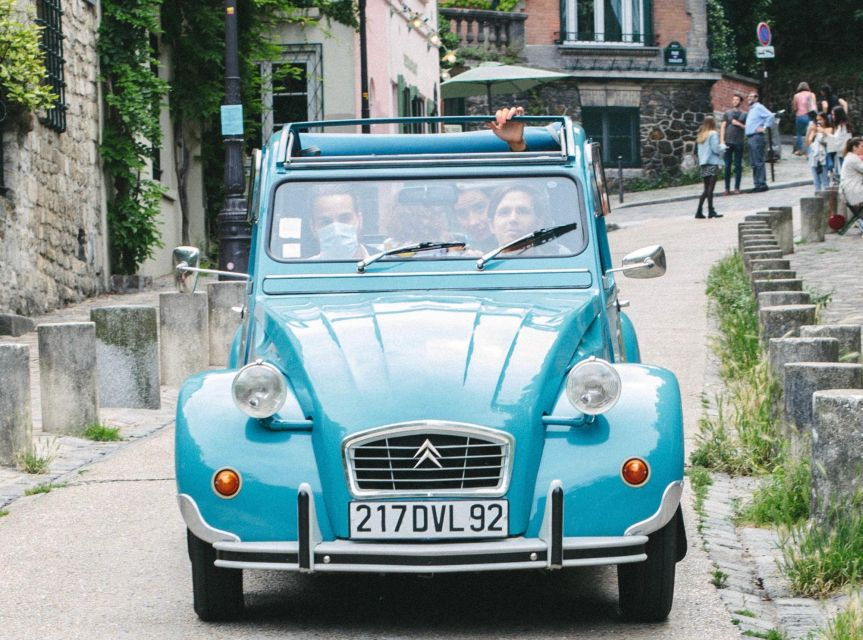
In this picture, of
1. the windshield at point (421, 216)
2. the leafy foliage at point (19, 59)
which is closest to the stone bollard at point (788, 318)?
the windshield at point (421, 216)

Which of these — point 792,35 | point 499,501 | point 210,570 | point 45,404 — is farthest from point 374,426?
point 792,35

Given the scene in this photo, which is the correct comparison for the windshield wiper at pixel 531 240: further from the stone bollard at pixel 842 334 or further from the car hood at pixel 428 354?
the stone bollard at pixel 842 334

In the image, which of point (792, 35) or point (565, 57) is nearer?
point (565, 57)

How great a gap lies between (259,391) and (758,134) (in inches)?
1123

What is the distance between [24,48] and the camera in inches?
621

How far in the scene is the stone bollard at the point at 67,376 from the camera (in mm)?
10406

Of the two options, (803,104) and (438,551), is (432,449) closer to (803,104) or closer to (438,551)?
(438,551)

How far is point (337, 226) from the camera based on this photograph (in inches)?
286

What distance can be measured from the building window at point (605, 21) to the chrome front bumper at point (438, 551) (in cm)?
3693

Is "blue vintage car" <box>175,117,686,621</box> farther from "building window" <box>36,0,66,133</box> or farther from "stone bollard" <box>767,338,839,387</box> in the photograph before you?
"building window" <box>36,0,66,133</box>

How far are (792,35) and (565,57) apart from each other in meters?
9.66

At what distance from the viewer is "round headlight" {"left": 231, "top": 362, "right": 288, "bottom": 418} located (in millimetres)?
5770

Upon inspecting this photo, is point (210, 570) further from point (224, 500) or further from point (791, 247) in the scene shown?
point (791, 247)

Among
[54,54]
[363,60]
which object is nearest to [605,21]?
[363,60]
